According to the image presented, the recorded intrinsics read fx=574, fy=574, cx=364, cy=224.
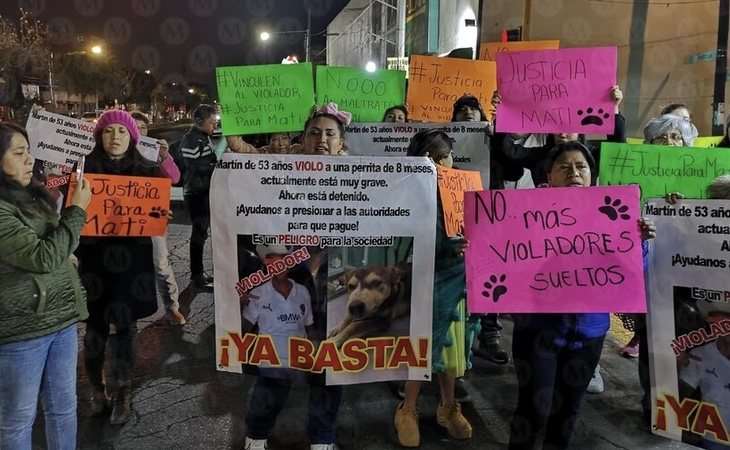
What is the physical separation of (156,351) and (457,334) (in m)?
2.74

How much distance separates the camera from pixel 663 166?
3682 millimetres

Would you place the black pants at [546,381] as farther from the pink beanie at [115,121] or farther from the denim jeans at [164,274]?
the denim jeans at [164,274]

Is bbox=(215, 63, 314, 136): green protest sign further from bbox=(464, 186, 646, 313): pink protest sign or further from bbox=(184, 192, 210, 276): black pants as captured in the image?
bbox=(464, 186, 646, 313): pink protest sign

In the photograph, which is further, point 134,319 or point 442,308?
point 134,319

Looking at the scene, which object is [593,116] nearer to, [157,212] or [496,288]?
[496,288]

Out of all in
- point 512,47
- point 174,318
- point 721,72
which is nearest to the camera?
point 174,318

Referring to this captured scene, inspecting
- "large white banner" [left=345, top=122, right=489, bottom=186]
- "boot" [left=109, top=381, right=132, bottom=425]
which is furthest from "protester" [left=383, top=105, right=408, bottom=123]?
"boot" [left=109, top=381, right=132, bottom=425]

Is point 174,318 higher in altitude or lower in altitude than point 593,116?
lower

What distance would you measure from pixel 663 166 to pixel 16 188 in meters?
3.62

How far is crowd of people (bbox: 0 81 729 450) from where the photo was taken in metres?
2.43

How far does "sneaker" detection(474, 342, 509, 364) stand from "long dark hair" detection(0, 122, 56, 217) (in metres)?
3.34

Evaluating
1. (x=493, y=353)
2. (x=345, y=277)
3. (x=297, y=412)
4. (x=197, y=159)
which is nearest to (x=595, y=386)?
(x=493, y=353)

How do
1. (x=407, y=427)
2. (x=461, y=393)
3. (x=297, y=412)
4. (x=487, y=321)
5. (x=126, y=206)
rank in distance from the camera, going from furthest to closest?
(x=487, y=321) < (x=461, y=393) < (x=297, y=412) < (x=126, y=206) < (x=407, y=427)

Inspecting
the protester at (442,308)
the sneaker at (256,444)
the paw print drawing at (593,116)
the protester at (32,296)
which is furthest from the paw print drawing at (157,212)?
the paw print drawing at (593,116)
